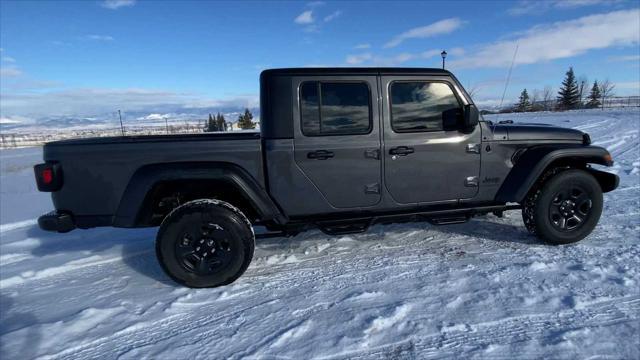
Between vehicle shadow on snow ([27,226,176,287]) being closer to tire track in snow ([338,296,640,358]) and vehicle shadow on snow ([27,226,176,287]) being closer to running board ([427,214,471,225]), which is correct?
tire track in snow ([338,296,640,358])

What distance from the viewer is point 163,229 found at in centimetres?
316

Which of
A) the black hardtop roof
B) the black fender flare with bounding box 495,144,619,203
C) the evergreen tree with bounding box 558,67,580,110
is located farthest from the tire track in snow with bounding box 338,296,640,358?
the evergreen tree with bounding box 558,67,580,110

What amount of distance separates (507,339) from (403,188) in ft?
5.30

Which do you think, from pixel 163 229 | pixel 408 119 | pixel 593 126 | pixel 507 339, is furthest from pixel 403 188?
pixel 593 126

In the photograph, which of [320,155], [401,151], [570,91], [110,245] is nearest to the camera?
[320,155]

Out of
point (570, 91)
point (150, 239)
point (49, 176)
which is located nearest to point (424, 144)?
point (49, 176)

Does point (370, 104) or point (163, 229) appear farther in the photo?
point (370, 104)

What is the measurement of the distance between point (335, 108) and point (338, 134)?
10.0 inches

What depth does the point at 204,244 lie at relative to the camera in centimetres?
325

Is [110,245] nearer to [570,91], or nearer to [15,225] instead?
[15,225]

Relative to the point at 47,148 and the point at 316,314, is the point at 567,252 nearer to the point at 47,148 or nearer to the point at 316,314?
the point at 316,314

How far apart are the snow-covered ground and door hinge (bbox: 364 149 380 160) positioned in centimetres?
106

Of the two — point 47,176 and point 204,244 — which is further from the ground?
point 47,176

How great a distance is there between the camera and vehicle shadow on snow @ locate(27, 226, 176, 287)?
3.85 metres
